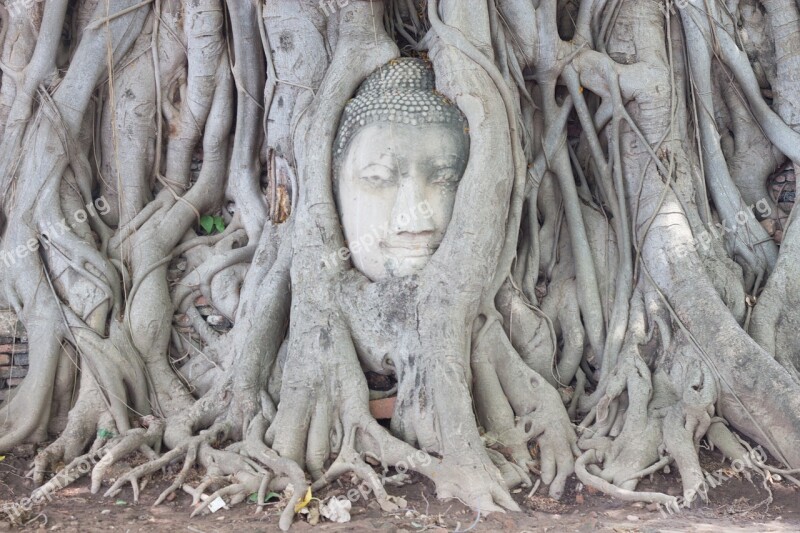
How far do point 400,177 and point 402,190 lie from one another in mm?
64

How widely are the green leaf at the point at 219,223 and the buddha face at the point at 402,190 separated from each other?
3.85ft

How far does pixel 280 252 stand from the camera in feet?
12.2

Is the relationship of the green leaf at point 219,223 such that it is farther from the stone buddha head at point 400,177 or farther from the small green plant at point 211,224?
the stone buddha head at point 400,177

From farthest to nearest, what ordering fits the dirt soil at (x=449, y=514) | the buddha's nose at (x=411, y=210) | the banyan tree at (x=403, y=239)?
the buddha's nose at (x=411, y=210)
the banyan tree at (x=403, y=239)
the dirt soil at (x=449, y=514)

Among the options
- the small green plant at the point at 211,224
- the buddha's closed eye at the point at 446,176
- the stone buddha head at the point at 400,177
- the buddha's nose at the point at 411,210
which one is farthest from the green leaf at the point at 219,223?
the buddha's closed eye at the point at 446,176

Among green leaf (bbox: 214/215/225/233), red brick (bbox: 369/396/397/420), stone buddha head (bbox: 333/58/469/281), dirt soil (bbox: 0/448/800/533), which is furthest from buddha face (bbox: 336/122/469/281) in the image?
green leaf (bbox: 214/215/225/233)

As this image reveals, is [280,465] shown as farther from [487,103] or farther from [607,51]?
[607,51]

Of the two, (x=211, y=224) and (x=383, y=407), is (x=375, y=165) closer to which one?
(x=383, y=407)

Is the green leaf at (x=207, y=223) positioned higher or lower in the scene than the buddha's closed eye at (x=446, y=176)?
lower

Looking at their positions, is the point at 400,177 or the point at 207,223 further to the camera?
the point at 207,223

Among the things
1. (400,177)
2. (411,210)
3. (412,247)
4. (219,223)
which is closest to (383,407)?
(412,247)

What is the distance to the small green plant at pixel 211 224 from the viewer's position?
4348mm

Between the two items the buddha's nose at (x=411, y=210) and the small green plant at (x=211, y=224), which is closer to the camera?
the buddha's nose at (x=411, y=210)

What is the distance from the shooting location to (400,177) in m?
3.43
